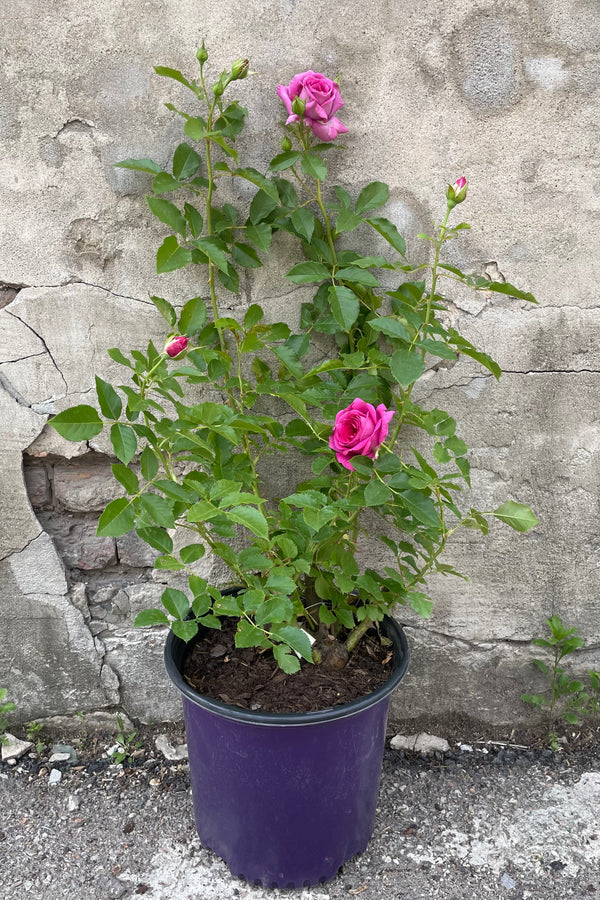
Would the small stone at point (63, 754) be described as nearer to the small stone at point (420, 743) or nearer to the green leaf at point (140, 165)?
the small stone at point (420, 743)

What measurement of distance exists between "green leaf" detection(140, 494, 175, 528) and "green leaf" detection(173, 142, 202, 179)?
76 centimetres

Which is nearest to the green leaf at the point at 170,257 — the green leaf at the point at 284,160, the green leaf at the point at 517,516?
the green leaf at the point at 284,160

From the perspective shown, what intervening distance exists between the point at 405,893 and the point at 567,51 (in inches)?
76.9

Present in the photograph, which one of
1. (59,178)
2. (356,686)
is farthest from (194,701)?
(59,178)

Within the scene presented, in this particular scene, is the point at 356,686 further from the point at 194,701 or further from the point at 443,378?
the point at 443,378

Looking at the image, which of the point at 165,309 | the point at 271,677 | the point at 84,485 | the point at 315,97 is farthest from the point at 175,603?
the point at 315,97

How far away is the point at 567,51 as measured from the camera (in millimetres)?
1666

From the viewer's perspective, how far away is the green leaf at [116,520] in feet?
4.28

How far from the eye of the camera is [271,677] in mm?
1715

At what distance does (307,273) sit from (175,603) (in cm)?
77

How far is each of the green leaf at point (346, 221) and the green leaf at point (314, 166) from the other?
9 cm

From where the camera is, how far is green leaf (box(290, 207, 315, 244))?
1.59 metres

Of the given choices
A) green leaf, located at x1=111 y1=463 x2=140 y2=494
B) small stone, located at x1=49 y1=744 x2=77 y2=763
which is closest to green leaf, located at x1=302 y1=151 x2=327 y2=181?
green leaf, located at x1=111 y1=463 x2=140 y2=494

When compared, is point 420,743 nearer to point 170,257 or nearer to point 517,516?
point 517,516
